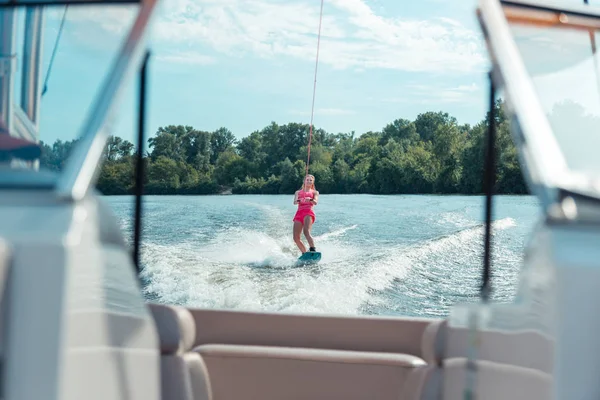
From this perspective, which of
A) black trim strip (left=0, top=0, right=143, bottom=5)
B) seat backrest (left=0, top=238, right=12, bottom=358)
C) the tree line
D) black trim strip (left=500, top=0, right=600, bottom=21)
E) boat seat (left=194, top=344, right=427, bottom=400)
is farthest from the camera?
the tree line

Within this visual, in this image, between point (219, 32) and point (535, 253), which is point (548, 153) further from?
point (219, 32)

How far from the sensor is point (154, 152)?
22297mm

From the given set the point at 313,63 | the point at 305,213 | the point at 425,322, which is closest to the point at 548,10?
the point at 425,322

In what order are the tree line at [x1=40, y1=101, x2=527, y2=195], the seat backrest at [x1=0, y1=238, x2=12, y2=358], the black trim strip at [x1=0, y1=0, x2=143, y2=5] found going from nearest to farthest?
1. the seat backrest at [x1=0, y1=238, x2=12, y2=358]
2. the black trim strip at [x1=0, y1=0, x2=143, y2=5]
3. the tree line at [x1=40, y1=101, x2=527, y2=195]

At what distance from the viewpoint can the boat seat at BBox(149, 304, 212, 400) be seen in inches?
45.5

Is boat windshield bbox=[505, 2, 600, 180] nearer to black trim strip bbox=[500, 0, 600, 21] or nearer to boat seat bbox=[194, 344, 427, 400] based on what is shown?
black trim strip bbox=[500, 0, 600, 21]

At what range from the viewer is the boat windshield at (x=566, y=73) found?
812 mm

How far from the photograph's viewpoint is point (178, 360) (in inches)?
47.5

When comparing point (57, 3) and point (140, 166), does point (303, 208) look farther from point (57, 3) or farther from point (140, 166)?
point (57, 3)

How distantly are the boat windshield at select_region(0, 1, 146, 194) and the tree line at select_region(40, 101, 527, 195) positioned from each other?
68.8ft

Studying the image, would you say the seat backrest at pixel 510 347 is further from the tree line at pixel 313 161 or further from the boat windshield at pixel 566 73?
the tree line at pixel 313 161

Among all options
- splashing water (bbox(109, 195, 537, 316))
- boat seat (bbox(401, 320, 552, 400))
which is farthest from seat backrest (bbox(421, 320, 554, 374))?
splashing water (bbox(109, 195, 537, 316))

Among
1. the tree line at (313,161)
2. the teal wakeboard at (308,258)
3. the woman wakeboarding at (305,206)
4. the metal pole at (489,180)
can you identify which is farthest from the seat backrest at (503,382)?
the tree line at (313,161)

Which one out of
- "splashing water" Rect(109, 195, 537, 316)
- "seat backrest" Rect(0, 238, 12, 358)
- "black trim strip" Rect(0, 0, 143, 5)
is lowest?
"splashing water" Rect(109, 195, 537, 316)
